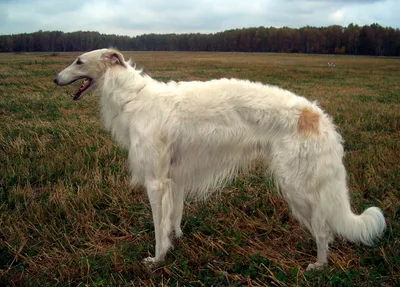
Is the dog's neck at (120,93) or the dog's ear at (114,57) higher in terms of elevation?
the dog's ear at (114,57)

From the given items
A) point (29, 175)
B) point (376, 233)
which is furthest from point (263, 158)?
point (29, 175)

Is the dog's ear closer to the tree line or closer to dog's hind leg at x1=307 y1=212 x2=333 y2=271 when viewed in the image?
dog's hind leg at x1=307 y1=212 x2=333 y2=271

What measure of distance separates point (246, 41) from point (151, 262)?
111536 millimetres

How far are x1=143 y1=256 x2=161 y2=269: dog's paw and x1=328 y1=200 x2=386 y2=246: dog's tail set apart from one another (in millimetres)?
1758

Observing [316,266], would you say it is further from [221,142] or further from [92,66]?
[92,66]

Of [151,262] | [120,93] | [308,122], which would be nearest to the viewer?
[308,122]

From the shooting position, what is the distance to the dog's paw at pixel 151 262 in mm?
3395

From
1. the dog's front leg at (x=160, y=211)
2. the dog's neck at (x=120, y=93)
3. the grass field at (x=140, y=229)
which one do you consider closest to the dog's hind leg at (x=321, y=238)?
the grass field at (x=140, y=229)

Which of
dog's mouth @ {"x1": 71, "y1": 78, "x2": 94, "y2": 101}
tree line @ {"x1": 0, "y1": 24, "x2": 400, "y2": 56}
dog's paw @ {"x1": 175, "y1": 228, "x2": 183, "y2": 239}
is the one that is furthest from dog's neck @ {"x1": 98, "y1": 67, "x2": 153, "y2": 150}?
tree line @ {"x1": 0, "y1": 24, "x2": 400, "y2": 56}

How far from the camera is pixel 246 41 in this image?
109m

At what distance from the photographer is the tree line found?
285 ft

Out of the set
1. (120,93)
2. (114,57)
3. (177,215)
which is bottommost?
(177,215)

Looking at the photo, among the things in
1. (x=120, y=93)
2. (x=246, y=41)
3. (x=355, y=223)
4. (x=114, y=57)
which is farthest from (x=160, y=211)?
(x=246, y=41)

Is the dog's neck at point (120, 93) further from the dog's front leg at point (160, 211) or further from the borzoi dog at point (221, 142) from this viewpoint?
the dog's front leg at point (160, 211)
